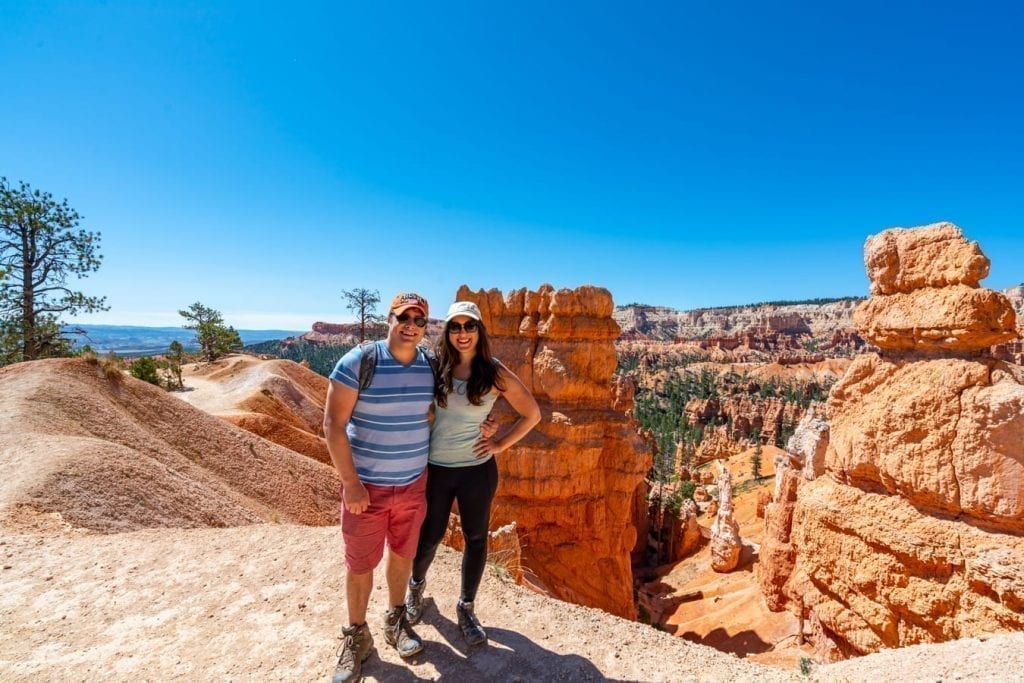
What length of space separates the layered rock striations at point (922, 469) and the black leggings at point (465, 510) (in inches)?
238

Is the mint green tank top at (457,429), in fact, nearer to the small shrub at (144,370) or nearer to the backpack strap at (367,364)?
the backpack strap at (367,364)

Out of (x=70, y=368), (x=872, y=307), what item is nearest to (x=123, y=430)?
(x=70, y=368)

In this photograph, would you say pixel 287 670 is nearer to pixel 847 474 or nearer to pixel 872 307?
pixel 847 474

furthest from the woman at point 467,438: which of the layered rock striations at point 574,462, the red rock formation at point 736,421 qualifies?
the red rock formation at point 736,421

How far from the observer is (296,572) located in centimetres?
420

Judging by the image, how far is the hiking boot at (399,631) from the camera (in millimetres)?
3117

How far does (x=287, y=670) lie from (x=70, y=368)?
11780 millimetres

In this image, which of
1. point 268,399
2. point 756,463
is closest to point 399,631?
point 268,399

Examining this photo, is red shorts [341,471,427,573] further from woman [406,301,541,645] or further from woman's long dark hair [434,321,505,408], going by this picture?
woman's long dark hair [434,321,505,408]

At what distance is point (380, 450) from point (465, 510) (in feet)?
2.66

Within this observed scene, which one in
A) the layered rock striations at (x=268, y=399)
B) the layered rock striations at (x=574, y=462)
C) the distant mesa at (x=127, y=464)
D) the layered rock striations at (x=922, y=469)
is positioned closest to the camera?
the layered rock striations at (x=922, y=469)

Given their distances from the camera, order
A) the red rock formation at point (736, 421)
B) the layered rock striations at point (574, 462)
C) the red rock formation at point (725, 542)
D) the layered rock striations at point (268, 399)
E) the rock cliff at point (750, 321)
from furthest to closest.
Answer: the rock cliff at point (750, 321)
the red rock formation at point (736, 421)
the red rock formation at point (725, 542)
the layered rock striations at point (268, 399)
the layered rock striations at point (574, 462)

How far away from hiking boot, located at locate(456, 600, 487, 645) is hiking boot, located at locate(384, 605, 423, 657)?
0.33 meters

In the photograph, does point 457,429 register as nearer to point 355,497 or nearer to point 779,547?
point 355,497
